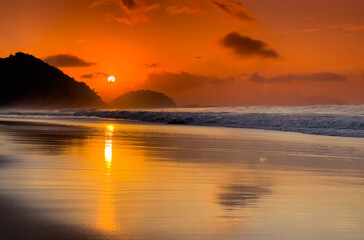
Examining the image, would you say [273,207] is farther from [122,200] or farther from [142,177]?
[142,177]

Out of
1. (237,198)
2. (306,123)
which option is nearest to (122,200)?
(237,198)

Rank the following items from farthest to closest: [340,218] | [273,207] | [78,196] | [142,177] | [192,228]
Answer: [142,177]
[78,196]
[273,207]
[340,218]
[192,228]

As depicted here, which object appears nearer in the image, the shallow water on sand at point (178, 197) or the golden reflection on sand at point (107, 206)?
the shallow water on sand at point (178, 197)

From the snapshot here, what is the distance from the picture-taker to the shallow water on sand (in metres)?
5.29

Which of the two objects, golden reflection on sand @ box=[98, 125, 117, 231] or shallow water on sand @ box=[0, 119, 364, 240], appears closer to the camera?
shallow water on sand @ box=[0, 119, 364, 240]

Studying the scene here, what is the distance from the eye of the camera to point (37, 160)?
1130 centimetres

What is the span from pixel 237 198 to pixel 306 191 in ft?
4.60

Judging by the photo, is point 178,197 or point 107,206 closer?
point 107,206

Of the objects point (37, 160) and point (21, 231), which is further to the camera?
point (37, 160)

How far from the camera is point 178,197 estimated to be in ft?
23.7

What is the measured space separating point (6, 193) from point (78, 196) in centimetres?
104

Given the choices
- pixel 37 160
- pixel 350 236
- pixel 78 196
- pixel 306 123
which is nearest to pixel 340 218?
pixel 350 236

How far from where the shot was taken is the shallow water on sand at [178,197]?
5.29 meters

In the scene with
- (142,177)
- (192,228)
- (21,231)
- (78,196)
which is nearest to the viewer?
(21,231)
